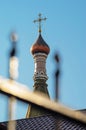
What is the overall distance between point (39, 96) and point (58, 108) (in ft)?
0.25

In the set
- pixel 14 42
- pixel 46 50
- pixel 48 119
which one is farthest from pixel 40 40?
pixel 14 42

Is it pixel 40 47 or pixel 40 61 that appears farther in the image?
pixel 40 47

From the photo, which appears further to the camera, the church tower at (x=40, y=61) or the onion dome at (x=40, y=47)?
the onion dome at (x=40, y=47)

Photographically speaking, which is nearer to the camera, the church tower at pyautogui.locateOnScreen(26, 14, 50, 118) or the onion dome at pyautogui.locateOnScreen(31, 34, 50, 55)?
the church tower at pyautogui.locateOnScreen(26, 14, 50, 118)

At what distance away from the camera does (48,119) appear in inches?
659

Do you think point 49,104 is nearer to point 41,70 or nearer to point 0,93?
point 0,93

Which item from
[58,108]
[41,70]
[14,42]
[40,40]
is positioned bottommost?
[58,108]

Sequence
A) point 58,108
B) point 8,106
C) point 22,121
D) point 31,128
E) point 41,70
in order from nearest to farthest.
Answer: point 58,108 → point 8,106 → point 31,128 → point 22,121 → point 41,70

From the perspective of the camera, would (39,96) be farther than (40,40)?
No

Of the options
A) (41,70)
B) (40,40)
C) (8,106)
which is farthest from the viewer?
(40,40)

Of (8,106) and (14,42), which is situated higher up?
(14,42)

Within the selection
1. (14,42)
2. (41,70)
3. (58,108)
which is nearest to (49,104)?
(58,108)

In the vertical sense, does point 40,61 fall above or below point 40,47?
below

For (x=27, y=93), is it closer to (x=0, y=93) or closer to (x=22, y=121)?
(x=0, y=93)
